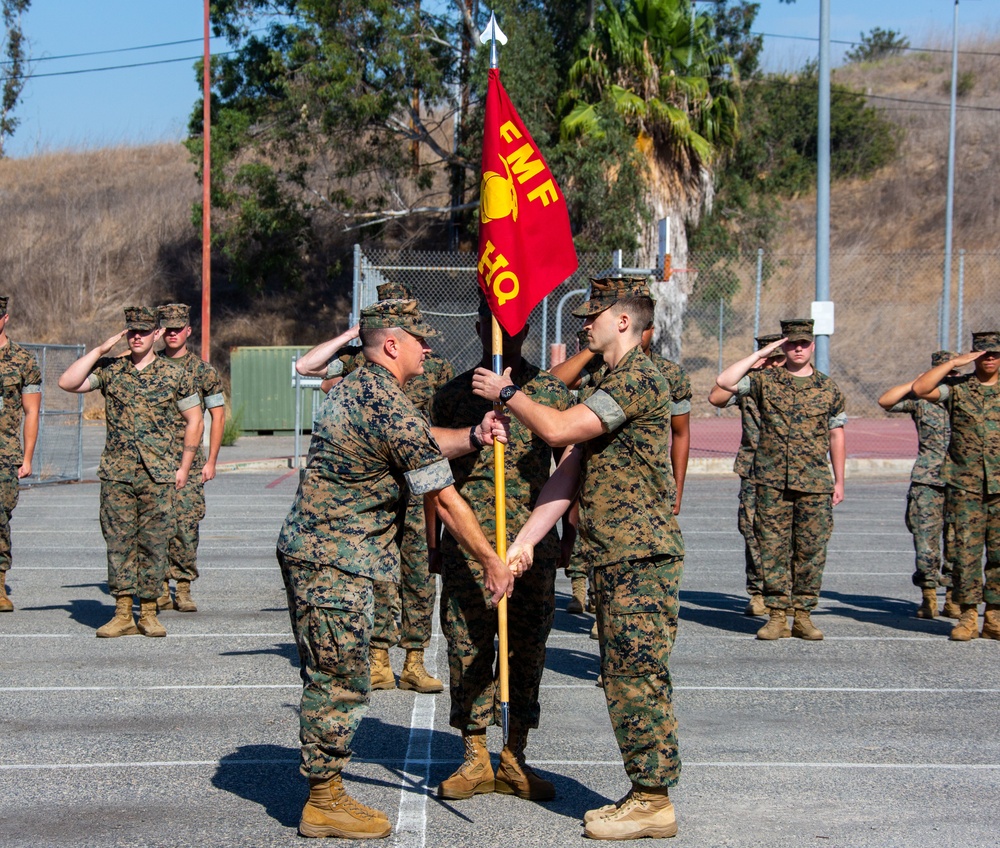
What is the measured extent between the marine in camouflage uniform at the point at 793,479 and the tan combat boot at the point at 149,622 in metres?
4.32

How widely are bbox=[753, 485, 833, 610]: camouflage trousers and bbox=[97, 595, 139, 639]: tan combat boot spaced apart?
4571 mm

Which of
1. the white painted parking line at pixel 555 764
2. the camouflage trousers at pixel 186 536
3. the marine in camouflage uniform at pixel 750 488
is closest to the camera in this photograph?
the white painted parking line at pixel 555 764

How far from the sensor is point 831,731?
6605 millimetres

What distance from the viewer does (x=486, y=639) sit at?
5.46 metres

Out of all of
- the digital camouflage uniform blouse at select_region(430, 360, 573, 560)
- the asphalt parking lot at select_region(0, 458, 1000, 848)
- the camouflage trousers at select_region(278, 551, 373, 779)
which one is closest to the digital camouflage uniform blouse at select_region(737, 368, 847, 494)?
the asphalt parking lot at select_region(0, 458, 1000, 848)

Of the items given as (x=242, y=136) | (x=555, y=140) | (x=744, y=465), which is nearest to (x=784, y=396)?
(x=744, y=465)

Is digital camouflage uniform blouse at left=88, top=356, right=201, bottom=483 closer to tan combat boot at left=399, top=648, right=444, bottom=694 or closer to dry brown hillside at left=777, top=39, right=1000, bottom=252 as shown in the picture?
tan combat boot at left=399, top=648, right=444, bottom=694

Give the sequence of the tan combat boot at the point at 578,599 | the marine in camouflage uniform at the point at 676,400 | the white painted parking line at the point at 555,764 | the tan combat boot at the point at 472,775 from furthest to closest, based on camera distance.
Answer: the tan combat boot at the point at 578,599 < the marine in camouflage uniform at the point at 676,400 < the white painted parking line at the point at 555,764 < the tan combat boot at the point at 472,775

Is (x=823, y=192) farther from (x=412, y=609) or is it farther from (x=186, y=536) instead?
(x=412, y=609)

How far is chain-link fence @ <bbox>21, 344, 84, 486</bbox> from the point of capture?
65.1 feet

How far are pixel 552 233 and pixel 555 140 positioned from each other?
23341 mm

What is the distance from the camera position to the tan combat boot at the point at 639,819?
192 inches

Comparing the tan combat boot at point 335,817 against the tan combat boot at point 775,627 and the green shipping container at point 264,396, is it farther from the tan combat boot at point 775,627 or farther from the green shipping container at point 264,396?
the green shipping container at point 264,396

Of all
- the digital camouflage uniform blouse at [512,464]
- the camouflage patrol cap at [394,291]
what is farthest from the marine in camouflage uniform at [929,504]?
the digital camouflage uniform blouse at [512,464]
